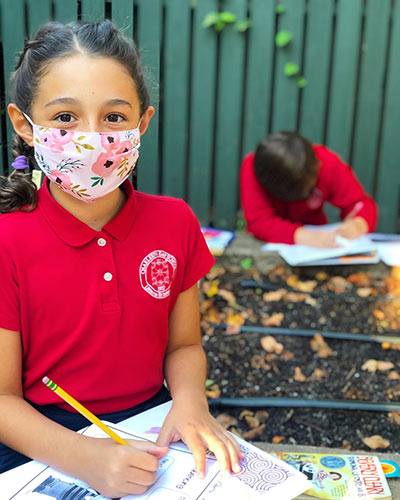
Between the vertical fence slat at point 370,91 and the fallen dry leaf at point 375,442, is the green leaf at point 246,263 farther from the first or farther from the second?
the fallen dry leaf at point 375,442

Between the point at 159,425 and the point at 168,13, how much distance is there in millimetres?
4141

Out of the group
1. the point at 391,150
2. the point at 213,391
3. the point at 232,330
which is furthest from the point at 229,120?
the point at 213,391

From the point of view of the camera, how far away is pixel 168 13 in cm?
513

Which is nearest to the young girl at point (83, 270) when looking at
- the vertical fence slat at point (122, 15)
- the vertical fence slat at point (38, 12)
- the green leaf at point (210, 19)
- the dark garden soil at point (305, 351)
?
the vertical fence slat at point (122, 15)

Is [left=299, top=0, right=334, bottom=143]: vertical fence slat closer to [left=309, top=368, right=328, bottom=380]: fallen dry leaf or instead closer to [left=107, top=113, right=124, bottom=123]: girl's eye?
[left=309, top=368, right=328, bottom=380]: fallen dry leaf

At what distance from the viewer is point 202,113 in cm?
538

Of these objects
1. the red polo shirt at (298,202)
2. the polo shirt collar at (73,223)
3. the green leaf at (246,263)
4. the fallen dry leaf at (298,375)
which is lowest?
the fallen dry leaf at (298,375)

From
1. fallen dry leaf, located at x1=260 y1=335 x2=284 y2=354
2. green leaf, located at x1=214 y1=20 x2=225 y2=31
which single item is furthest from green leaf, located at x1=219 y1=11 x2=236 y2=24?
fallen dry leaf, located at x1=260 y1=335 x2=284 y2=354

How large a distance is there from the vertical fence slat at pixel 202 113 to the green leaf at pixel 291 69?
584 mm

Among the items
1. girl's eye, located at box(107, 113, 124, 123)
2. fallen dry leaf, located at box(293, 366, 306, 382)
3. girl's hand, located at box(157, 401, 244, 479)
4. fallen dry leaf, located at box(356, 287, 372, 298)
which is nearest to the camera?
girl's hand, located at box(157, 401, 244, 479)

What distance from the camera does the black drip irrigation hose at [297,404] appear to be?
2.96 metres

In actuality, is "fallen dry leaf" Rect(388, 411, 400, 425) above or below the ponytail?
below

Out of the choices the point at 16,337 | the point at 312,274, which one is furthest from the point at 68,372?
the point at 312,274

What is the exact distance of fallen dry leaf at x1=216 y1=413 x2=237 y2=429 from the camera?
289 cm
